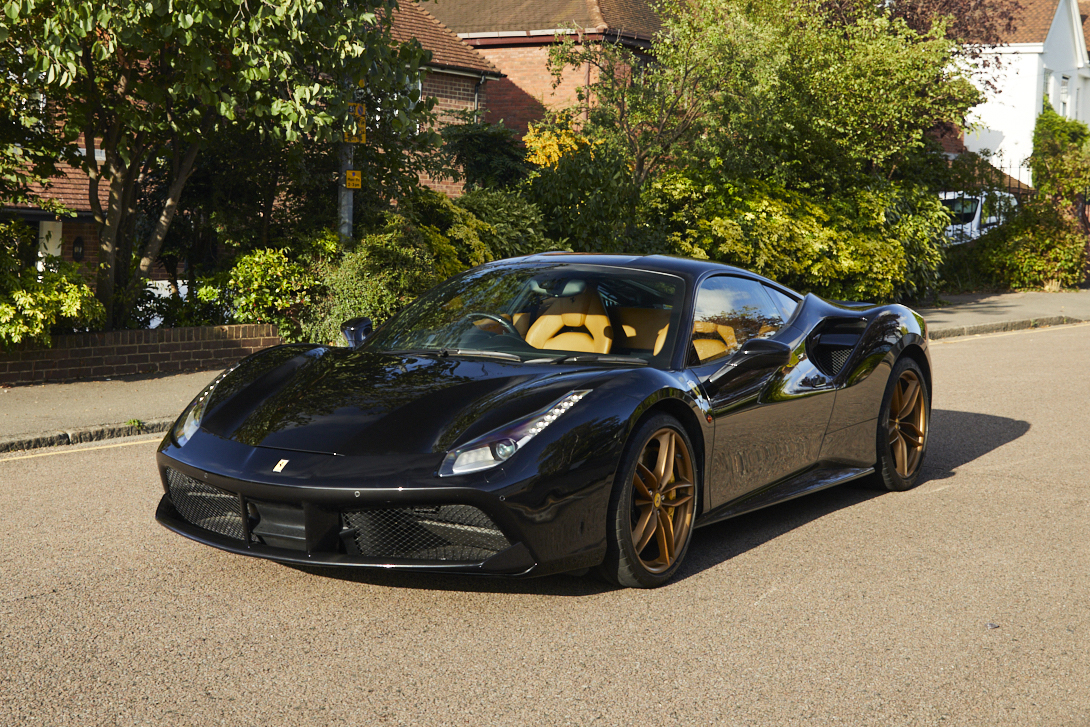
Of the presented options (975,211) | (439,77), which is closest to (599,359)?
(975,211)

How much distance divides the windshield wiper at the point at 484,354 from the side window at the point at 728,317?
0.80 m

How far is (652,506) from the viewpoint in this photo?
4.63 m

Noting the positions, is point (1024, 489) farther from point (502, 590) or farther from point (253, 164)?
point (253, 164)

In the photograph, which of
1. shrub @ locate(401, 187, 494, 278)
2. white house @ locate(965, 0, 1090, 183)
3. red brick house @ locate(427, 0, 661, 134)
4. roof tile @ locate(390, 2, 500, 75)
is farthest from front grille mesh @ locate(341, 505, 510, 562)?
white house @ locate(965, 0, 1090, 183)

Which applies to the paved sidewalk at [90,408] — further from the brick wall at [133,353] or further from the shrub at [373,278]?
the shrub at [373,278]

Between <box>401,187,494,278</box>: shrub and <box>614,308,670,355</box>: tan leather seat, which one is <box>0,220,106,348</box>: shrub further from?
<box>614,308,670,355</box>: tan leather seat

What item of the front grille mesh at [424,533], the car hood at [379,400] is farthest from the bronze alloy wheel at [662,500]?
the front grille mesh at [424,533]

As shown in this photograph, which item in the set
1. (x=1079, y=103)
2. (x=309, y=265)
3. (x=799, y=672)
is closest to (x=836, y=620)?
(x=799, y=672)

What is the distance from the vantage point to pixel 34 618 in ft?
14.0

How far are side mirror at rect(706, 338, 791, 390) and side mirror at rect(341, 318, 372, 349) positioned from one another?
69.9 inches

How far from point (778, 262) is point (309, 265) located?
781 centimetres

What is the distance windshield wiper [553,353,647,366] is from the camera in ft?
16.4

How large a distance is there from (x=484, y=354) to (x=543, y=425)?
98 centimetres

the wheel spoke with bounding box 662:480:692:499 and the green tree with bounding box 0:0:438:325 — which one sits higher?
the green tree with bounding box 0:0:438:325
